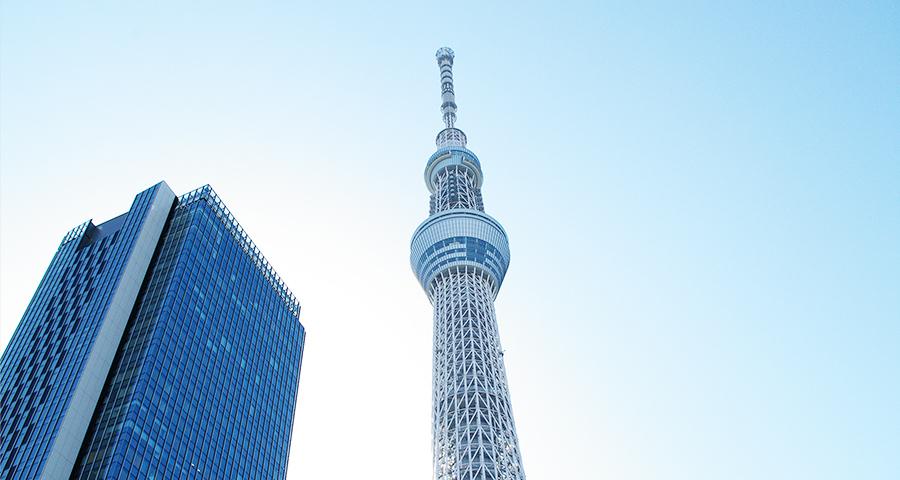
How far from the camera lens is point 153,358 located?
3177 inches

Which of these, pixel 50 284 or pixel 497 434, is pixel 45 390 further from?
pixel 497 434

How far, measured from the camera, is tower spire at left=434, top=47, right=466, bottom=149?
178 metres

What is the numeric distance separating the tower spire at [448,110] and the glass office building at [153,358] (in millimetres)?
75704

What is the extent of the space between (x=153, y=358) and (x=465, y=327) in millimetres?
58837

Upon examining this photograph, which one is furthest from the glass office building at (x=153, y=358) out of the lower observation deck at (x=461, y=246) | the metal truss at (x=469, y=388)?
the lower observation deck at (x=461, y=246)

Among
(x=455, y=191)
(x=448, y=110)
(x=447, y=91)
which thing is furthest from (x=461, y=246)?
(x=447, y=91)

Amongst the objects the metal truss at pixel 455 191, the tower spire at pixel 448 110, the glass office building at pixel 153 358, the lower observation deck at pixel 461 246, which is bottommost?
the glass office building at pixel 153 358

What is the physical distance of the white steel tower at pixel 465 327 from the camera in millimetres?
103625

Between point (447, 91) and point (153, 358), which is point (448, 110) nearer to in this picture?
point (447, 91)

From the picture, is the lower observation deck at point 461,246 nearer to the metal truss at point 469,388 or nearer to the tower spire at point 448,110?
the metal truss at point 469,388

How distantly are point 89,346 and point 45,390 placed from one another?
624 centimetres

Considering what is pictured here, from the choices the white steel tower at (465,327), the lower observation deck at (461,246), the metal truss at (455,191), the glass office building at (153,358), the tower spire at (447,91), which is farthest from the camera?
the tower spire at (447,91)

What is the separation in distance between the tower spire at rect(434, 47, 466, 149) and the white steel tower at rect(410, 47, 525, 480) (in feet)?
28.1

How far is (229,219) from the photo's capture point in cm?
10931
